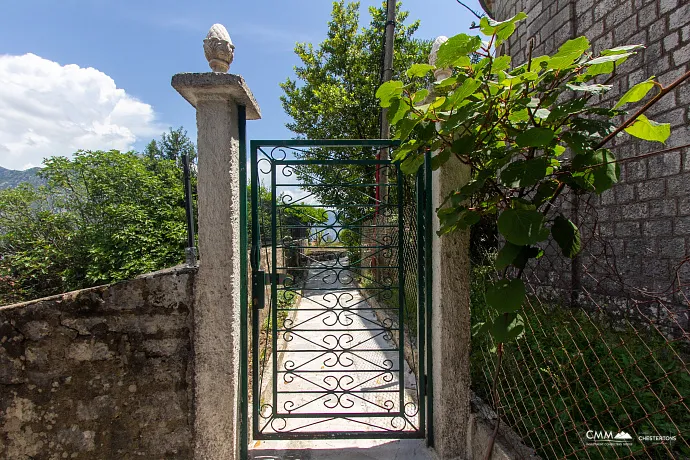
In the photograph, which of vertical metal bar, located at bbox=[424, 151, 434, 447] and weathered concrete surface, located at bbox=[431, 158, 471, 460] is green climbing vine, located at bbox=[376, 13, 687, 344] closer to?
weathered concrete surface, located at bbox=[431, 158, 471, 460]

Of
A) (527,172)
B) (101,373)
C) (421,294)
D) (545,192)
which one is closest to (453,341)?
(421,294)

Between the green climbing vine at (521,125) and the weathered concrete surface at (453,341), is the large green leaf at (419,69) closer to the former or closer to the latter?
the green climbing vine at (521,125)

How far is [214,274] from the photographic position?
208cm

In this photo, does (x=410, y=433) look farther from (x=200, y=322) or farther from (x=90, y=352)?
(x=90, y=352)

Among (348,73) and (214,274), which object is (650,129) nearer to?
(214,274)

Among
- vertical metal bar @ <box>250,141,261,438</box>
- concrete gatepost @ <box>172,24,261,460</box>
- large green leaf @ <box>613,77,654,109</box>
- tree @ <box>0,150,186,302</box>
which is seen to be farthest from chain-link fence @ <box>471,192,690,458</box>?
tree @ <box>0,150,186,302</box>

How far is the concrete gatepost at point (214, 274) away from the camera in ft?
6.82

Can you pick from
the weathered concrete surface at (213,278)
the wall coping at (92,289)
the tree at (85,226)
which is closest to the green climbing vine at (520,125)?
the weathered concrete surface at (213,278)

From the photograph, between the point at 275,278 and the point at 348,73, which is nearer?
the point at 275,278

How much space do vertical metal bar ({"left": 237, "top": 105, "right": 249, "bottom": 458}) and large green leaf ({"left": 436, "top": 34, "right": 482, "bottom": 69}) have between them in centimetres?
136

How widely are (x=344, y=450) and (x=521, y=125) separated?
2283 mm

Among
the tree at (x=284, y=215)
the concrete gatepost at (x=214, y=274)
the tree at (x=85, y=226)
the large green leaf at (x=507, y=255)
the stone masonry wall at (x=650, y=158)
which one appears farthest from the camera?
the tree at (x=85, y=226)

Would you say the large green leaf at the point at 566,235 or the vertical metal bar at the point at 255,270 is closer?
the large green leaf at the point at 566,235

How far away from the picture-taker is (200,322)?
208 centimetres
